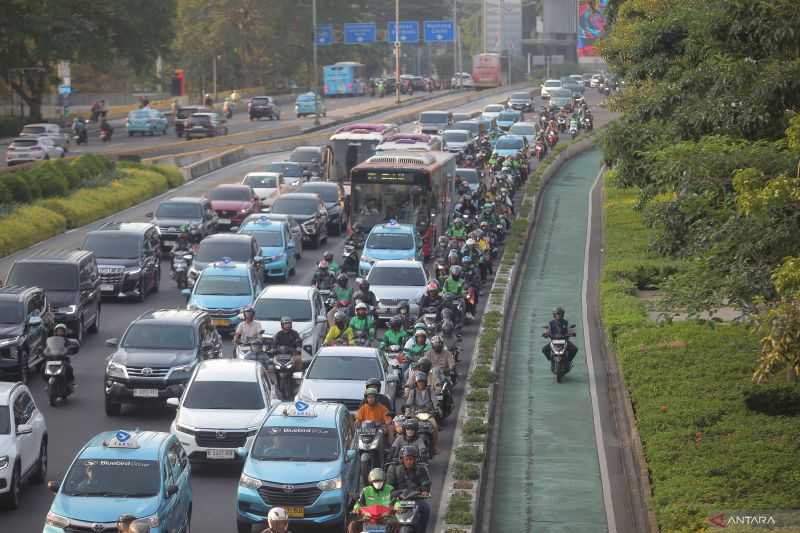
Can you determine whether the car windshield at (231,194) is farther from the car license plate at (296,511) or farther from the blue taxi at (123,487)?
the car license plate at (296,511)

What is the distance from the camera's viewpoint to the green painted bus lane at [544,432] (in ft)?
65.7

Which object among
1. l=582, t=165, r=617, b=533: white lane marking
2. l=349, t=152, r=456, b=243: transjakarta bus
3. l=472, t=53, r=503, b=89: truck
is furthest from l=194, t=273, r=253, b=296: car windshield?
l=472, t=53, r=503, b=89: truck

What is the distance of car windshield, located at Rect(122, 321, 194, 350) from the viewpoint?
83.4 ft

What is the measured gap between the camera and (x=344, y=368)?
78.3ft

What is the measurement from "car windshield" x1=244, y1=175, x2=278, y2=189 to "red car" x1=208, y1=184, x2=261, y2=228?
3.42 m

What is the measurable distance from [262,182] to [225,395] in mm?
31717

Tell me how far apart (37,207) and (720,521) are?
35833 millimetres

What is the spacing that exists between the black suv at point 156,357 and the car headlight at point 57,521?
26.3 ft

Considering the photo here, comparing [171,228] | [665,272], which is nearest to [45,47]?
[171,228]

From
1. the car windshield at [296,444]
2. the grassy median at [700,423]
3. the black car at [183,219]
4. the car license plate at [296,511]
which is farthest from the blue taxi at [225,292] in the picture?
the car license plate at [296,511]

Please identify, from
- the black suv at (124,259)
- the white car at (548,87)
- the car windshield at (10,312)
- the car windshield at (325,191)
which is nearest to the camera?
the car windshield at (10,312)

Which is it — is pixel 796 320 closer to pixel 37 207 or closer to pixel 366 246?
pixel 366 246

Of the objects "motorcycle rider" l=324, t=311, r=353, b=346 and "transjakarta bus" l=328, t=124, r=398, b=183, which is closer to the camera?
"motorcycle rider" l=324, t=311, r=353, b=346

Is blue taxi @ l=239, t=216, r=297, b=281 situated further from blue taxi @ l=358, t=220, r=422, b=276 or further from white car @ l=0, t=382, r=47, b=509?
white car @ l=0, t=382, r=47, b=509
